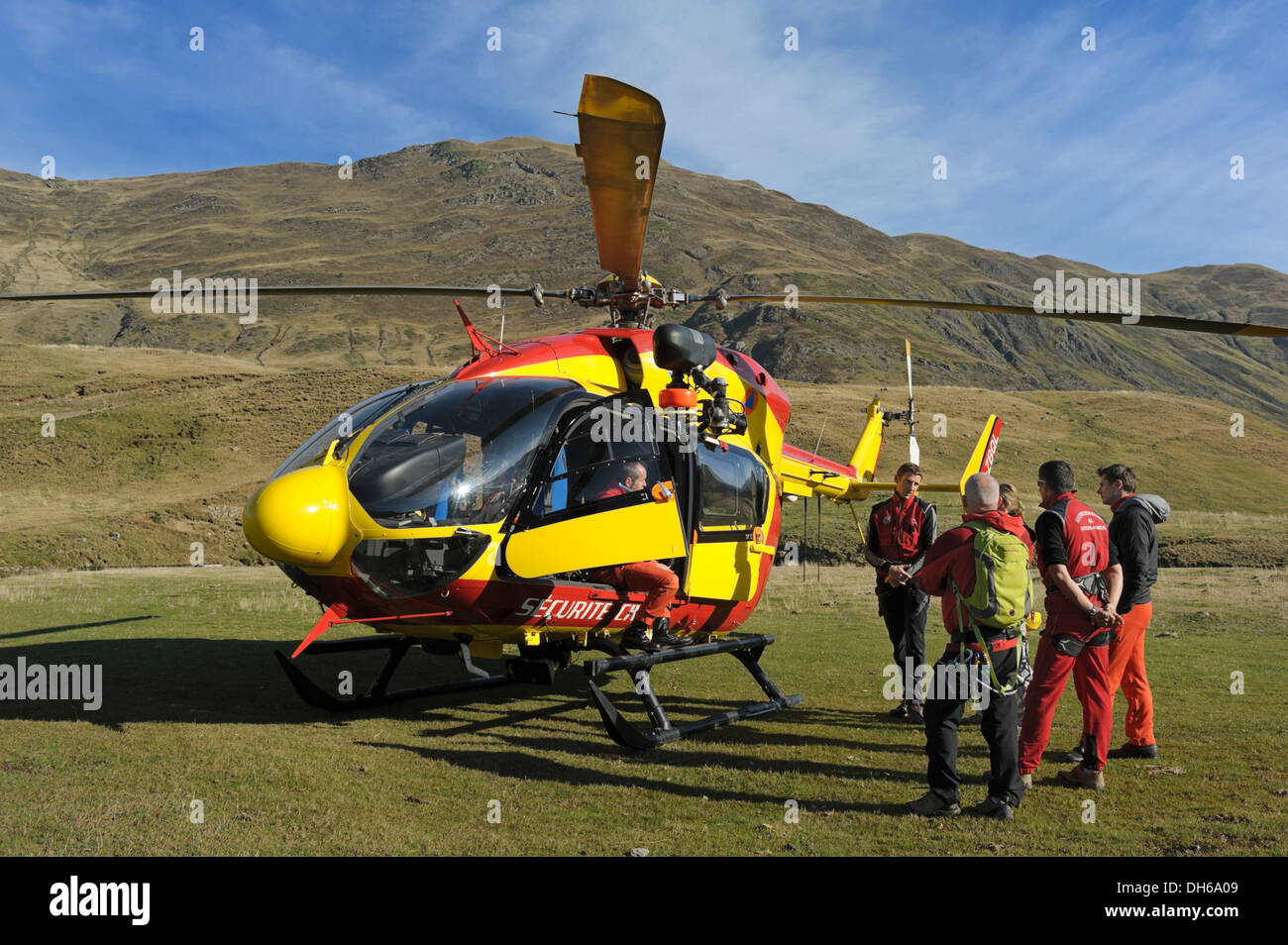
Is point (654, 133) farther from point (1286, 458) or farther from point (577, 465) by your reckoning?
point (1286, 458)

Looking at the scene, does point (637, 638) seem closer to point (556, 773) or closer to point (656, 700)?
point (656, 700)

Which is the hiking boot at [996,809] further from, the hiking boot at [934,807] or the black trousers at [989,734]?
the hiking boot at [934,807]

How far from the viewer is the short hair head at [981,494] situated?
240 inches

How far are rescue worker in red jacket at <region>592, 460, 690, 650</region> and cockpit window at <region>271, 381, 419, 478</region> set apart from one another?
213 cm

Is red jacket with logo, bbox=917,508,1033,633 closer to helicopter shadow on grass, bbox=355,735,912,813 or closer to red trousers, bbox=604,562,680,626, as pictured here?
helicopter shadow on grass, bbox=355,735,912,813

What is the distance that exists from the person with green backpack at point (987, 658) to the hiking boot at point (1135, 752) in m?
2.21

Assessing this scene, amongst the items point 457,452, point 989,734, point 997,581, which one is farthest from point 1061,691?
point 457,452

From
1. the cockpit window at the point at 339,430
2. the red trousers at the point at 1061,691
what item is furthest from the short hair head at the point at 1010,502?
the cockpit window at the point at 339,430

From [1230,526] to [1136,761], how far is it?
31789mm

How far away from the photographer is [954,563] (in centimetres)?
616

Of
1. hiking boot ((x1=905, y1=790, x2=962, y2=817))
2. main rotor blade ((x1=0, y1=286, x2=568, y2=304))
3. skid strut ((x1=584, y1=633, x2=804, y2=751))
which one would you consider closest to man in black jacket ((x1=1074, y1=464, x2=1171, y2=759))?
hiking boot ((x1=905, y1=790, x2=962, y2=817))

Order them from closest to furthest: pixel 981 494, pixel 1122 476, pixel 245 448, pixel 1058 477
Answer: pixel 981 494 → pixel 1058 477 → pixel 1122 476 → pixel 245 448

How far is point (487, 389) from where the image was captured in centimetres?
757

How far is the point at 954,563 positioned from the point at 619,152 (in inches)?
148
